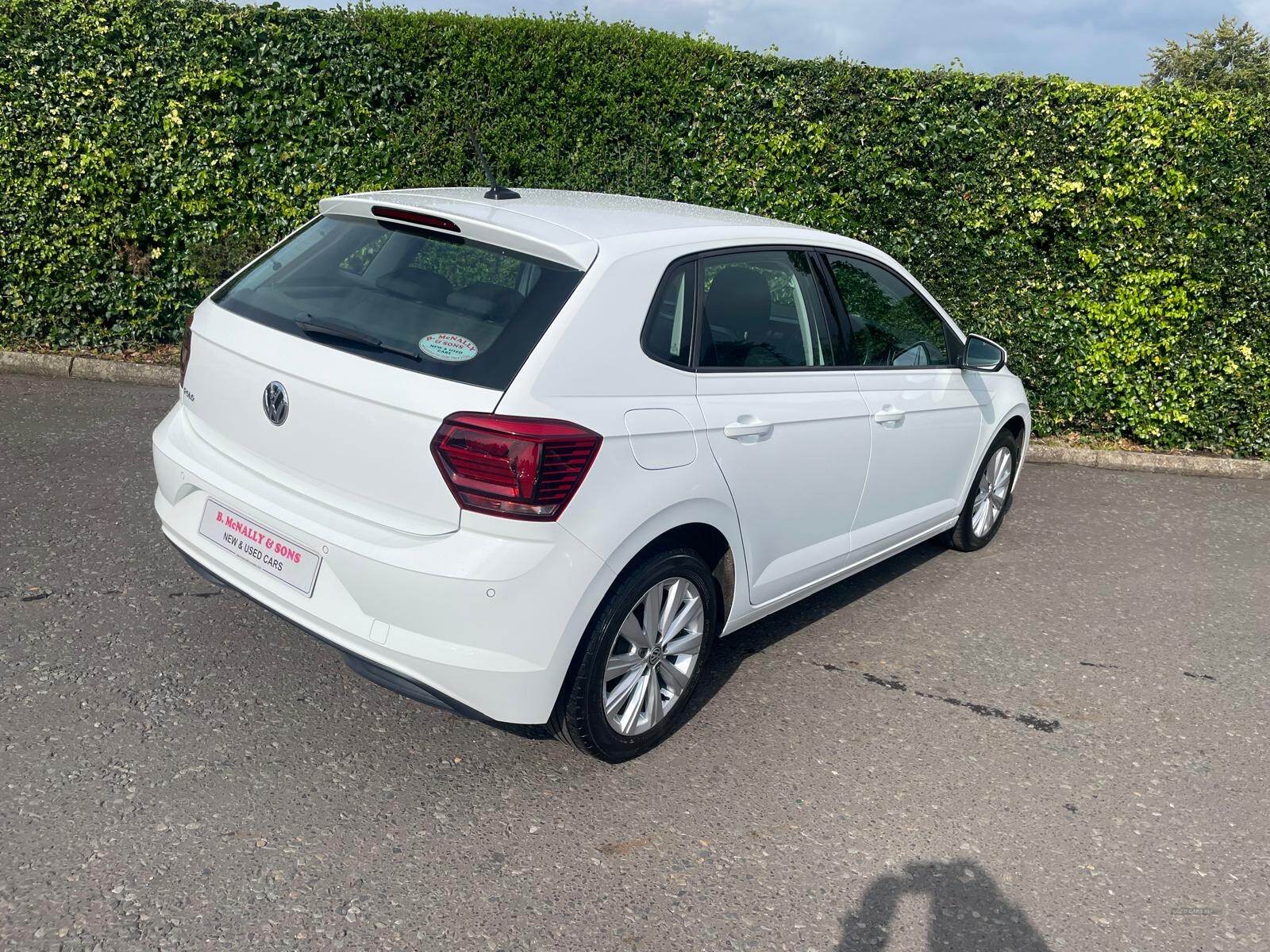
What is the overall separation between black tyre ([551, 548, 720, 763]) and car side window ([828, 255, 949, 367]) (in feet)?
4.44

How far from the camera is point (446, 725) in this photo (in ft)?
12.1

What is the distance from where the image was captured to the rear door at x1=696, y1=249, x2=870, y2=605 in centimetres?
364

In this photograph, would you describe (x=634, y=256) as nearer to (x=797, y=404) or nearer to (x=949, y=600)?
(x=797, y=404)

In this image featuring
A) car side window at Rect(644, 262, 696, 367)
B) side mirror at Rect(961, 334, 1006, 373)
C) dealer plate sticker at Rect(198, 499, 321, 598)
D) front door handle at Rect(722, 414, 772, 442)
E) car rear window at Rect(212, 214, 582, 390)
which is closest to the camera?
car rear window at Rect(212, 214, 582, 390)

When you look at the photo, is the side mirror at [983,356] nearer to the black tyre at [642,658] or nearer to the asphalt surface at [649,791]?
the asphalt surface at [649,791]

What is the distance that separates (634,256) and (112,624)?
96.0 inches

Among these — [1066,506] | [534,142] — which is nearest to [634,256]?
[1066,506]

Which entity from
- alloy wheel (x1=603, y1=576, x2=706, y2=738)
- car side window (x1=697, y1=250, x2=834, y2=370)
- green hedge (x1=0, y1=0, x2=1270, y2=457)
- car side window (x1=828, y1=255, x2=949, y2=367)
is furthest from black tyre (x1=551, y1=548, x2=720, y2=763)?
green hedge (x1=0, y1=0, x2=1270, y2=457)

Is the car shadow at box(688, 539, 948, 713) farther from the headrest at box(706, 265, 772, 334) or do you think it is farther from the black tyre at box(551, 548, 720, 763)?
the headrest at box(706, 265, 772, 334)

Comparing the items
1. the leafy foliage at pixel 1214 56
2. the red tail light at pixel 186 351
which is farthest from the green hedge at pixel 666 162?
the leafy foliage at pixel 1214 56

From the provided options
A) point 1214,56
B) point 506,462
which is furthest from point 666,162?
point 1214,56

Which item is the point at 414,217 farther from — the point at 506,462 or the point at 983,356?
the point at 983,356

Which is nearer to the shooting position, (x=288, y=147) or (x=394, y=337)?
(x=394, y=337)

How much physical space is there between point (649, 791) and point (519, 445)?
4.08 feet
